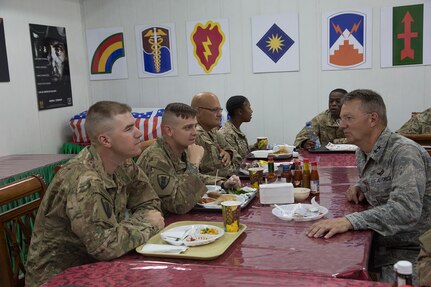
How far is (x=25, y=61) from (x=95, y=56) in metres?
1.33

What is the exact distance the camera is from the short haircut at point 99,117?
2.00 meters

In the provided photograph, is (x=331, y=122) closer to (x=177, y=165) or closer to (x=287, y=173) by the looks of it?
(x=287, y=173)

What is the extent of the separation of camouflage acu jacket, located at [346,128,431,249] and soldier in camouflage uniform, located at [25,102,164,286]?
95 cm

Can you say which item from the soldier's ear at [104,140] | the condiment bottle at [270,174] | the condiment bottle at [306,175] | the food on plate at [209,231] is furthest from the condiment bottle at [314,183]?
the soldier's ear at [104,140]

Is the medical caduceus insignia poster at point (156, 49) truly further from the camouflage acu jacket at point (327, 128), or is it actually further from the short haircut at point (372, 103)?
the short haircut at point (372, 103)

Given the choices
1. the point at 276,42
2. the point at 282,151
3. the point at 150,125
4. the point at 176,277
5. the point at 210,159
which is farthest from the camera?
the point at 276,42

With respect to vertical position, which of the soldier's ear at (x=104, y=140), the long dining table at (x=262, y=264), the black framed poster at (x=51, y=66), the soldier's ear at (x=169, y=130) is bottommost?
the long dining table at (x=262, y=264)

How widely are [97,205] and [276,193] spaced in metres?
0.99

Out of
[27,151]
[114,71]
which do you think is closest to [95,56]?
[114,71]

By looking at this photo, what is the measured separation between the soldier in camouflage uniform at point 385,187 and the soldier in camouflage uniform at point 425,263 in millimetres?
419

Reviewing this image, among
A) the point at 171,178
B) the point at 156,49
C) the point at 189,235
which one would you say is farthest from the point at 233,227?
the point at 156,49

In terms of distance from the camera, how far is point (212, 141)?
3.69m

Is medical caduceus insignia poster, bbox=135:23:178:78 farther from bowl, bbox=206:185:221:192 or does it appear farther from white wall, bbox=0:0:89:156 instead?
bowl, bbox=206:185:221:192

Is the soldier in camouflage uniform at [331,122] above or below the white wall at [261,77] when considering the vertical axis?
below
